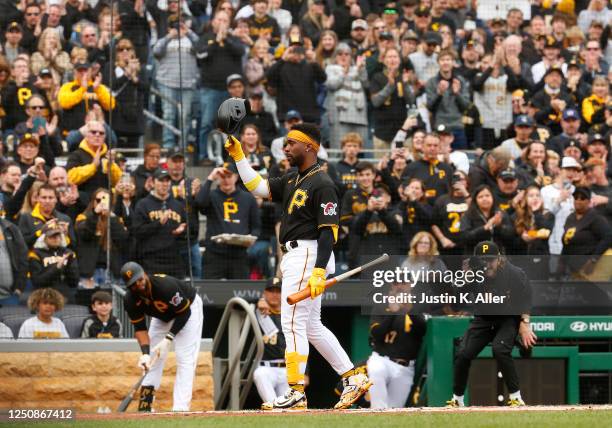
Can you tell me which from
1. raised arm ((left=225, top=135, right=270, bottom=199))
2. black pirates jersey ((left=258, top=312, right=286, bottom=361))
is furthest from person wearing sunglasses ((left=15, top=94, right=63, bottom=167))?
raised arm ((left=225, top=135, right=270, bottom=199))

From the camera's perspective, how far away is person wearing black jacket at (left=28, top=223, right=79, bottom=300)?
40.5 feet

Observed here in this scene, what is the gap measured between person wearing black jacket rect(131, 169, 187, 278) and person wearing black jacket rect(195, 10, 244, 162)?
1.78 m

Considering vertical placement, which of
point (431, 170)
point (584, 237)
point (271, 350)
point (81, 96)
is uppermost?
point (81, 96)

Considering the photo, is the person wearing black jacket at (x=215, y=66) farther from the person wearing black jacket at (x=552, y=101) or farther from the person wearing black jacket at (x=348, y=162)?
the person wearing black jacket at (x=552, y=101)

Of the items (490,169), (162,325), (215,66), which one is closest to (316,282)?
(162,325)

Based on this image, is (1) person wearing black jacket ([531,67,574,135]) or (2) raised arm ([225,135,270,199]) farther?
(1) person wearing black jacket ([531,67,574,135])

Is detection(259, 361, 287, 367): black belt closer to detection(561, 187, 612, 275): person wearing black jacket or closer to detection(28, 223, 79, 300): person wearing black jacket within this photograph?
detection(28, 223, 79, 300): person wearing black jacket

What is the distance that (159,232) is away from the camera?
1274cm

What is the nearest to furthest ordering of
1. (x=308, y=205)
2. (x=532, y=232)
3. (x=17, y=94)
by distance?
(x=308, y=205), (x=532, y=232), (x=17, y=94)

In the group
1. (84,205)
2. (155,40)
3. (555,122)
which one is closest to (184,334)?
(84,205)

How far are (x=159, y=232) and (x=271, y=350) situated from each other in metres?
1.59

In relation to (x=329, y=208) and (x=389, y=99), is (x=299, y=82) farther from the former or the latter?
(x=329, y=208)

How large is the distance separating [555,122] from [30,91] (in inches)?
240

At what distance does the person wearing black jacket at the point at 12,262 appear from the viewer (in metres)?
12.1
